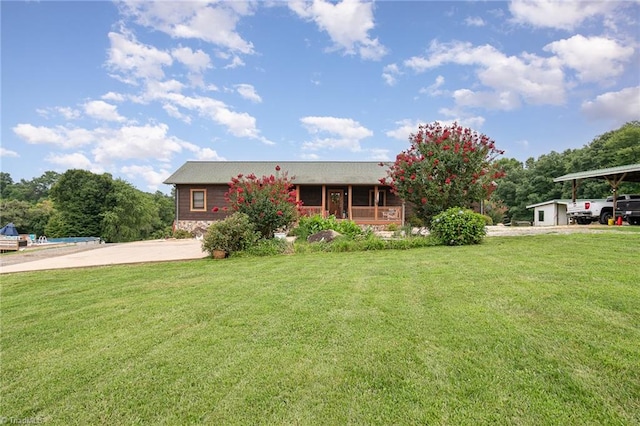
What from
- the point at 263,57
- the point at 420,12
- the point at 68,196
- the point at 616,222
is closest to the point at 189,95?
the point at 263,57

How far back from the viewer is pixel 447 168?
9.99 metres

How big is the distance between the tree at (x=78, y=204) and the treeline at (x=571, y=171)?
131 feet

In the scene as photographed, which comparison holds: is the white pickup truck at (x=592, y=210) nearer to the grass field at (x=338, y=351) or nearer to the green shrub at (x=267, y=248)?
the grass field at (x=338, y=351)

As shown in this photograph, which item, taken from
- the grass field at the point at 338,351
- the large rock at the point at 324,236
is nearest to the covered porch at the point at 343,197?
the large rock at the point at 324,236

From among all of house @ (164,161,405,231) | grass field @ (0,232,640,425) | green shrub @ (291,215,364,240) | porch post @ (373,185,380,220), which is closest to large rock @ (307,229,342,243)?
green shrub @ (291,215,364,240)

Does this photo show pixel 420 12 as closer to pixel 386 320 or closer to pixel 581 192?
pixel 386 320

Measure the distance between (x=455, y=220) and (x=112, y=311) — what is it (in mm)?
8193

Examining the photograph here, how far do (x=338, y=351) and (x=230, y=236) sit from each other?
→ 21.2ft

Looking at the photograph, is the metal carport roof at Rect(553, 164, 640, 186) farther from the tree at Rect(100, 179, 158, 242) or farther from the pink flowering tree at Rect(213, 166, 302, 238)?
the tree at Rect(100, 179, 158, 242)

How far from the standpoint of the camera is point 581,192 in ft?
111

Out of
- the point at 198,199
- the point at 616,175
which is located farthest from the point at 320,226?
the point at 616,175

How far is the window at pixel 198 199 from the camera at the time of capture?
19.9 meters

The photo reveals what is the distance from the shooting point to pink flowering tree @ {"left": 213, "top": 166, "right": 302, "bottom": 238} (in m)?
9.62

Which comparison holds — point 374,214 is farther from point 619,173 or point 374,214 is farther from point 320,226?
point 619,173
